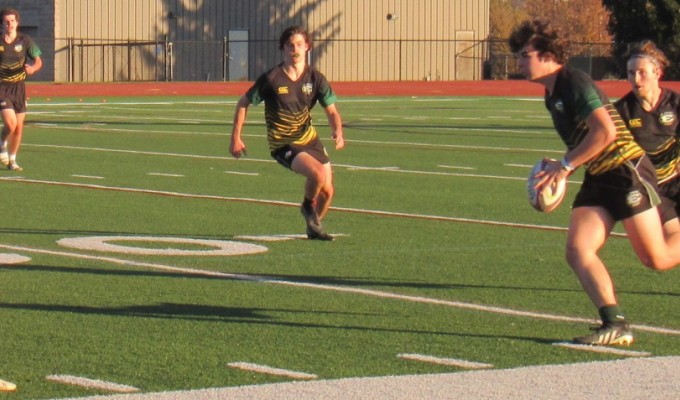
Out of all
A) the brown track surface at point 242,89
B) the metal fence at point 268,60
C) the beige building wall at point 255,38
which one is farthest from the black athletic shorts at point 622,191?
the beige building wall at point 255,38

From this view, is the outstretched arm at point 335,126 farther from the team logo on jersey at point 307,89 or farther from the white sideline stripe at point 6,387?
the white sideline stripe at point 6,387

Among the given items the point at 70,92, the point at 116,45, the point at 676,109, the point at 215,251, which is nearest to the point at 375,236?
the point at 215,251

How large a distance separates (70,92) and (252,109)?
38.6 ft

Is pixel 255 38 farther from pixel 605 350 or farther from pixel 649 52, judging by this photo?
pixel 605 350

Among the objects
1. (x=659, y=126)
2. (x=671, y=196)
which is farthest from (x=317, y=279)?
(x=659, y=126)

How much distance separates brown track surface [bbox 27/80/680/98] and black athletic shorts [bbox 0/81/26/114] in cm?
2665

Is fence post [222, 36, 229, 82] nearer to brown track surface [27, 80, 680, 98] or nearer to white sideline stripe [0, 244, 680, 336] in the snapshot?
brown track surface [27, 80, 680, 98]

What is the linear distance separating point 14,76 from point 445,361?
12.2 meters

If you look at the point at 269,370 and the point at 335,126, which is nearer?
the point at 269,370

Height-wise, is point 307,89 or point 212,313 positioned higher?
point 307,89

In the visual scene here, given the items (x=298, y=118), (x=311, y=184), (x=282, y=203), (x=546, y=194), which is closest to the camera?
(x=546, y=194)

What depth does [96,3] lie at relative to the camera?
5841 cm

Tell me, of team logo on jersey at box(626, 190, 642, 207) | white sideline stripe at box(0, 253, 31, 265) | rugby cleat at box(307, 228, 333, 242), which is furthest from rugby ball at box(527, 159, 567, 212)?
rugby cleat at box(307, 228, 333, 242)

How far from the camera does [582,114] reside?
754 cm
